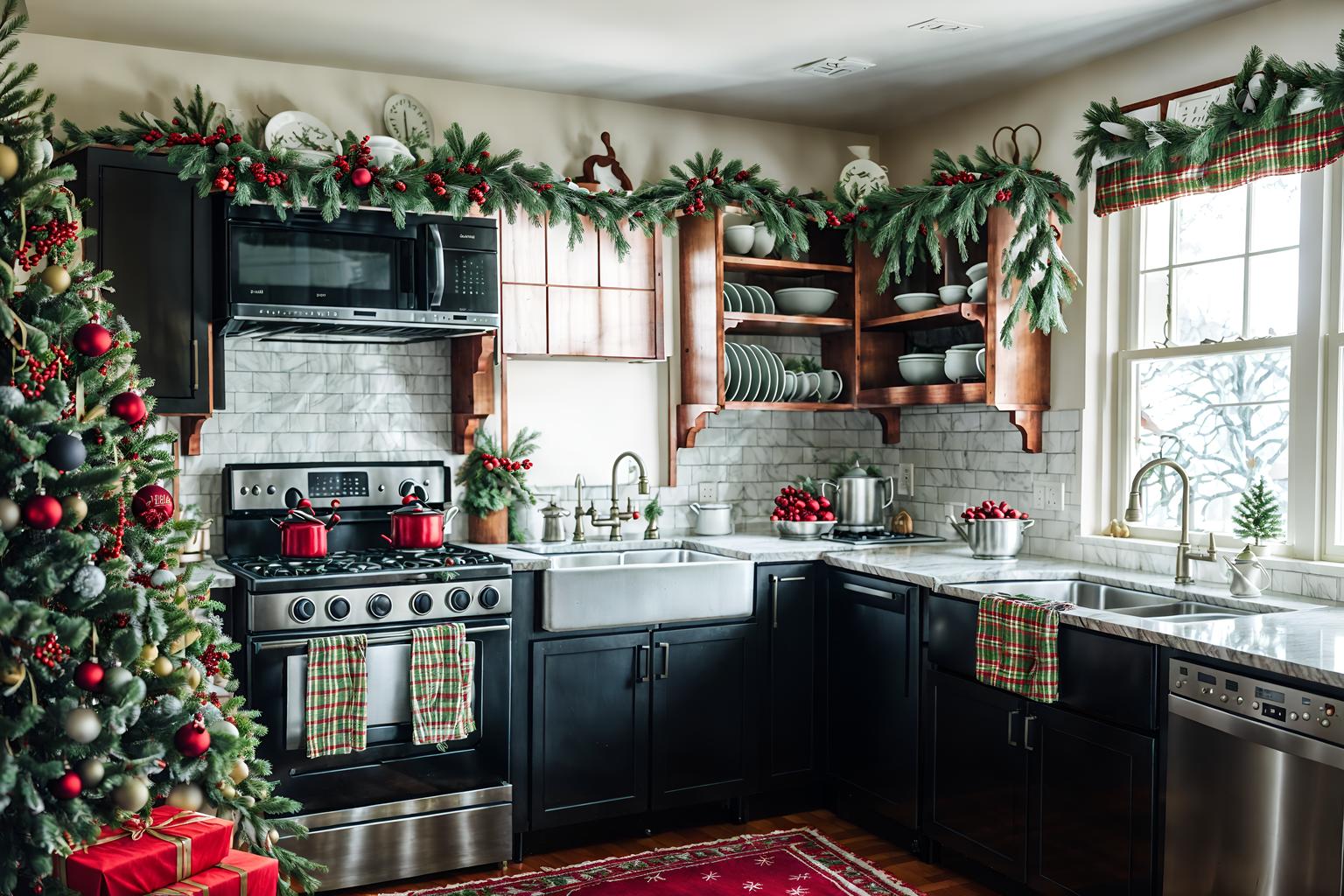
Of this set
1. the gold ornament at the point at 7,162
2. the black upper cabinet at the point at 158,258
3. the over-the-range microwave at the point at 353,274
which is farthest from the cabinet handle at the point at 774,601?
the gold ornament at the point at 7,162

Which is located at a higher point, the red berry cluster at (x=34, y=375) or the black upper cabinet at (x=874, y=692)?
the red berry cluster at (x=34, y=375)

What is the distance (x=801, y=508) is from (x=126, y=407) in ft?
9.17

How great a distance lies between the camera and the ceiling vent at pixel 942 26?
146 inches

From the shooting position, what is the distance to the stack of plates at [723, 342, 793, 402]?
457 cm

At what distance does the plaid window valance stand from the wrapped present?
319cm

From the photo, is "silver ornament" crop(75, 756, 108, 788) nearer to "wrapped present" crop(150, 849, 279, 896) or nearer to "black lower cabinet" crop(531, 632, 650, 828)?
"wrapped present" crop(150, 849, 279, 896)

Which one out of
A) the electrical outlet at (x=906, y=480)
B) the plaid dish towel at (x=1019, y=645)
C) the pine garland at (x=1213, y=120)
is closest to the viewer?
the plaid dish towel at (x=1019, y=645)

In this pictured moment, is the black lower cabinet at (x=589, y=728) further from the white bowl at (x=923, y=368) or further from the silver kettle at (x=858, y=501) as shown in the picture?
the white bowl at (x=923, y=368)

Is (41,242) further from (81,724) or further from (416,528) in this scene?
(416,528)

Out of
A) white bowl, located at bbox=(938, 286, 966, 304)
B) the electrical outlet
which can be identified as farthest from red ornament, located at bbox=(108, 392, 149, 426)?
the electrical outlet

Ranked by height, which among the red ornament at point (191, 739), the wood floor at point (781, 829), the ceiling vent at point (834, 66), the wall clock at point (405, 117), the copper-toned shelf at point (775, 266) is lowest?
the wood floor at point (781, 829)

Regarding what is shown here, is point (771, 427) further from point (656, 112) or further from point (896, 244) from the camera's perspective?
point (656, 112)

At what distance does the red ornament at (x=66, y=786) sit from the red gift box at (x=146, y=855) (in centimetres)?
12

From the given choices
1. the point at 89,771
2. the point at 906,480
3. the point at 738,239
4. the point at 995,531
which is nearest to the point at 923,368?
the point at 906,480
